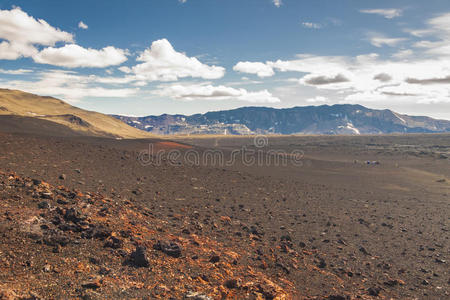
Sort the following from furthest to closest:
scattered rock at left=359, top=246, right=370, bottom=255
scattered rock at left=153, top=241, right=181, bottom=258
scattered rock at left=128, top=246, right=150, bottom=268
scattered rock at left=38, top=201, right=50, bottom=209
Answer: scattered rock at left=359, top=246, right=370, bottom=255
scattered rock at left=38, top=201, right=50, bottom=209
scattered rock at left=153, top=241, right=181, bottom=258
scattered rock at left=128, top=246, right=150, bottom=268

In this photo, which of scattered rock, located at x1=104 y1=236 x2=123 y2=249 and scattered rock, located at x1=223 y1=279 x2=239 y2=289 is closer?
scattered rock, located at x1=223 y1=279 x2=239 y2=289

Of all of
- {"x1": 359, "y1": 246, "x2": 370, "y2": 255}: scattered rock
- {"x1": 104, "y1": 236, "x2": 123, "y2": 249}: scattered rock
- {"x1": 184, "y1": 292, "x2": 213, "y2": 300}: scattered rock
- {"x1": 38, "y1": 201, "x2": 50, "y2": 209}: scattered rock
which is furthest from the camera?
{"x1": 359, "y1": 246, "x2": 370, "y2": 255}: scattered rock

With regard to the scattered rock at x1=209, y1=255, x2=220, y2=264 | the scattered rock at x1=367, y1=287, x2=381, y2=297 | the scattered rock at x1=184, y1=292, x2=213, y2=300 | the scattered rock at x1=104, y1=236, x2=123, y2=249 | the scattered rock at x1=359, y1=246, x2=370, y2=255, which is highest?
the scattered rock at x1=104, y1=236, x2=123, y2=249

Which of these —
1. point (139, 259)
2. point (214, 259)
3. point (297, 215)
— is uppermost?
point (139, 259)

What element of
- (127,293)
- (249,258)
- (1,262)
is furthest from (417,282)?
(1,262)

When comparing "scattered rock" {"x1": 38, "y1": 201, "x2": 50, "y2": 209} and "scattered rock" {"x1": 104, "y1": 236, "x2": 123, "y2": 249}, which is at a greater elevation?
"scattered rock" {"x1": 38, "y1": 201, "x2": 50, "y2": 209}

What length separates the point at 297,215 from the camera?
1875 cm

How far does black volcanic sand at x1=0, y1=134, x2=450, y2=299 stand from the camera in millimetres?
10836

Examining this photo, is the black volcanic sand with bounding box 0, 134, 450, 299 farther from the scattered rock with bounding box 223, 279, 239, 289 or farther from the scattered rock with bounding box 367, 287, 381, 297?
the scattered rock with bounding box 223, 279, 239, 289

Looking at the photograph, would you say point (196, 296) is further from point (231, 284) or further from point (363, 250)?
point (363, 250)

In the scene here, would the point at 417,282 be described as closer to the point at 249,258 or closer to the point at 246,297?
the point at 249,258

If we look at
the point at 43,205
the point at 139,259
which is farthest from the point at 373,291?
the point at 43,205

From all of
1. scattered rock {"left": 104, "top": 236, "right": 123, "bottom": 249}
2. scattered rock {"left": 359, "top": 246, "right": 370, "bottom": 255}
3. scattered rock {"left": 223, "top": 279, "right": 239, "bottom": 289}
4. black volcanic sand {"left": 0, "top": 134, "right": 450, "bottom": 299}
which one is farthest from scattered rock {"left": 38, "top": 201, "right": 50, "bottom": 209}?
scattered rock {"left": 359, "top": 246, "right": 370, "bottom": 255}

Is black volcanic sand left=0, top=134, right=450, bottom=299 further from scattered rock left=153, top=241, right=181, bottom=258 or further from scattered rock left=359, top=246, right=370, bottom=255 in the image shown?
scattered rock left=153, top=241, right=181, bottom=258
